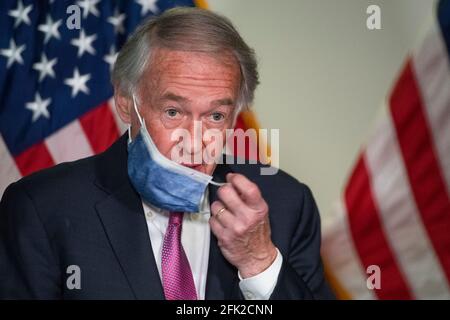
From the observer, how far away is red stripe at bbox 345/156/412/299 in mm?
2475

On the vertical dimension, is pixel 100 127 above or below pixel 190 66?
below

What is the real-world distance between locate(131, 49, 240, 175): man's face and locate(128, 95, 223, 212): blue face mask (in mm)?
23

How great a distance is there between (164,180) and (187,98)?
8.5 inches

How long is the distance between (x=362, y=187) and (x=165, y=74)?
102 cm

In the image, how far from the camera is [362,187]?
2477mm

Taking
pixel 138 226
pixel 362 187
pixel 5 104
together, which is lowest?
pixel 362 187

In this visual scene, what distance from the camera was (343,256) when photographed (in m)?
2.53

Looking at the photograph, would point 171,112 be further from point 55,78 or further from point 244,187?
point 55,78

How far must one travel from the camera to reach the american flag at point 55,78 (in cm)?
236

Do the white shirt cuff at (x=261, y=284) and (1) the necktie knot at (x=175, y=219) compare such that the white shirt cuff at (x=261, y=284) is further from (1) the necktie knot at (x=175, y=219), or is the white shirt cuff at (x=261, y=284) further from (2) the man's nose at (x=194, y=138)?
(2) the man's nose at (x=194, y=138)

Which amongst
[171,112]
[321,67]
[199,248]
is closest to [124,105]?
[171,112]

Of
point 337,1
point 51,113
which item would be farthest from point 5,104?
point 337,1
